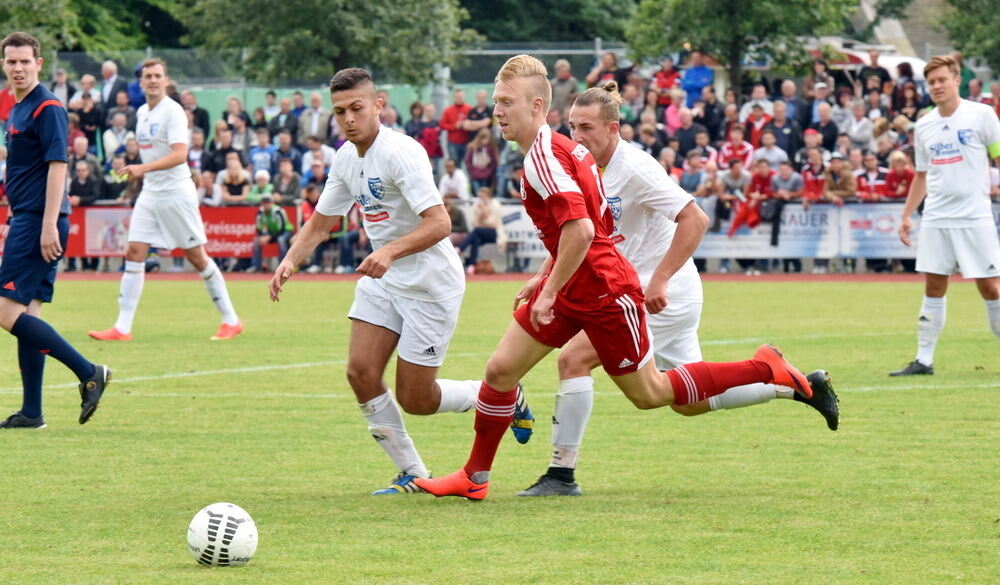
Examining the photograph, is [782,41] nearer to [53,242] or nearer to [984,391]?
[984,391]

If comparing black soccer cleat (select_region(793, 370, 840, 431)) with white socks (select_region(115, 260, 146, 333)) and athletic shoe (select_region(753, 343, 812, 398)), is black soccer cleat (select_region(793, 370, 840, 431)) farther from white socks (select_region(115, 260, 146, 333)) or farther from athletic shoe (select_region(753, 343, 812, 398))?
white socks (select_region(115, 260, 146, 333))

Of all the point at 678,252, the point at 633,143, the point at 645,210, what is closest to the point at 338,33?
the point at 633,143

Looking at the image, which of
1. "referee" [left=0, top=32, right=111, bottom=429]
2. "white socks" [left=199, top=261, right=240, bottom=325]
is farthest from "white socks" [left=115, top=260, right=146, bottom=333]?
"referee" [left=0, top=32, right=111, bottom=429]

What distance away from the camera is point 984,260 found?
11.5 metres

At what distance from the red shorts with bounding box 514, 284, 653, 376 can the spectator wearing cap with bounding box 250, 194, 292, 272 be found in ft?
60.7

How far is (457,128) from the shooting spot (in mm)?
27188

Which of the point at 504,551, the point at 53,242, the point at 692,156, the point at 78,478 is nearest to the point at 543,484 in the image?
the point at 504,551

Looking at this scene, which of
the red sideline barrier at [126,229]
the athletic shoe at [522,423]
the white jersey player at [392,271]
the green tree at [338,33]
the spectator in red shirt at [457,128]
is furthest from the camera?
the green tree at [338,33]

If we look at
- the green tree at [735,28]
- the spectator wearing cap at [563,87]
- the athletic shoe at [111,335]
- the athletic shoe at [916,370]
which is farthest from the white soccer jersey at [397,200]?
the green tree at [735,28]

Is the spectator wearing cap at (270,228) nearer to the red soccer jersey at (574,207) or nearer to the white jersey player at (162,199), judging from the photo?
the white jersey player at (162,199)

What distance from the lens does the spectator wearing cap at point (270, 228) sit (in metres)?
25.0

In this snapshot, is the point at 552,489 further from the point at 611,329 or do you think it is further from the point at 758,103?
the point at 758,103

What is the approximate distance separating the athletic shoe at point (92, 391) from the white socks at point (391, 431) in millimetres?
2322

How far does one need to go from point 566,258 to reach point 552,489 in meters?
1.25
